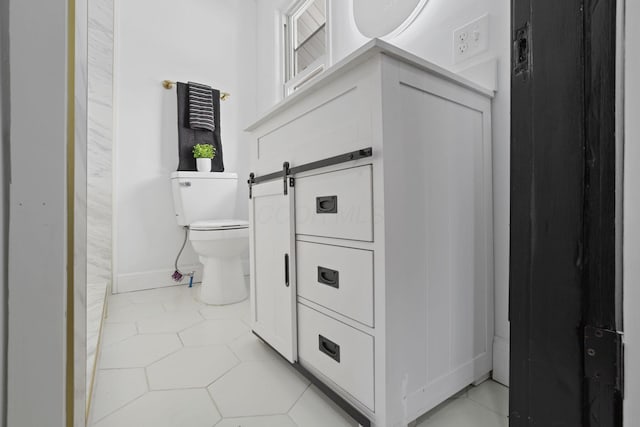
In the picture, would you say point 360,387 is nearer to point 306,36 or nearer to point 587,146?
point 587,146

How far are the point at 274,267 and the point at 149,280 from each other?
4.90 feet

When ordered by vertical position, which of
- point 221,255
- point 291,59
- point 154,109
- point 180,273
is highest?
point 291,59

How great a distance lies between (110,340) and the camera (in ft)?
4.56

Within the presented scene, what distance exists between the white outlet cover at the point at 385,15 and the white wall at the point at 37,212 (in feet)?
4.25

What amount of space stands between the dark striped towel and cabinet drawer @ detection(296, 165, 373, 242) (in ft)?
5.32

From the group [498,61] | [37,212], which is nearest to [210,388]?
[37,212]

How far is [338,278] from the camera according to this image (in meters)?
0.89

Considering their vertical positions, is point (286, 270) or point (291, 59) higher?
point (291, 59)

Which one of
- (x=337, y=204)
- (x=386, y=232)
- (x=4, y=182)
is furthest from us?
(x=337, y=204)

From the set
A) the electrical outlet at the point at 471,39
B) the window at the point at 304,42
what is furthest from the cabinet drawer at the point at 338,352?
the window at the point at 304,42

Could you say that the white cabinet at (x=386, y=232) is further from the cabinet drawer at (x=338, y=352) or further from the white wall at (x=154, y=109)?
the white wall at (x=154, y=109)

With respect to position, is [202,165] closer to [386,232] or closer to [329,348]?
[329,348]

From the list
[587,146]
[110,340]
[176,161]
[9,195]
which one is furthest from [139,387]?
[176,161]

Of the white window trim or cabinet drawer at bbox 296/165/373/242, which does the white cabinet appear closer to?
cabinet drawer at bbox 296/165/373/242
